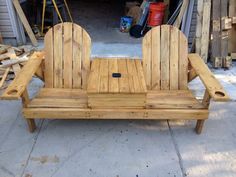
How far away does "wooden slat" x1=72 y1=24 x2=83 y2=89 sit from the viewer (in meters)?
2.76

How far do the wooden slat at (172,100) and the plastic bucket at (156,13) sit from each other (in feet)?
8.88

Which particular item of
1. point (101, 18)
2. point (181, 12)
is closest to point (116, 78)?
point (181, 12)

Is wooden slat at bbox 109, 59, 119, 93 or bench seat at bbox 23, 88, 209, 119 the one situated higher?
wooden slat at bbox 109, 59, 119, 93

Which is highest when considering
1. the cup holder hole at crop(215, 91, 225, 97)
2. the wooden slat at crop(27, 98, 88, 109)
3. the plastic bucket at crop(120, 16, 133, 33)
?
the plastic bucket at crop(120, 16, 133, 33)

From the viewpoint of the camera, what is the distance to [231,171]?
2164mm

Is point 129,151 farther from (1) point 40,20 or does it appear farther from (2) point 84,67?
(1) point 40,20

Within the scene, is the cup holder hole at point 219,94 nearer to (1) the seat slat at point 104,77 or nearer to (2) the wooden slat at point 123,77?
(2) the wooden slat at point 123,77

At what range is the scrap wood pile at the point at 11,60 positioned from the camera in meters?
3.59

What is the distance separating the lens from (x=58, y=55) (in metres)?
2.75

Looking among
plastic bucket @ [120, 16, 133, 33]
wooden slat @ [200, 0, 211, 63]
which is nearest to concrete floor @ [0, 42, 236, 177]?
wooden slat @ [200, 0, 211, 63]

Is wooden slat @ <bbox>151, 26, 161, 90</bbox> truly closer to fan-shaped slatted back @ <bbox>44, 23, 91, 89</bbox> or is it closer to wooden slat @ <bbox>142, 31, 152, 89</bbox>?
wooden slat @ <bbox>142, 31, 152, 89</bbox>

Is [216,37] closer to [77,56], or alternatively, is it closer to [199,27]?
[199,27]

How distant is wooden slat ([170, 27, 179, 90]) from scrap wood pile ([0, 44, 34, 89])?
6.78 feet

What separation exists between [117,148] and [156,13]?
11.0 ft
